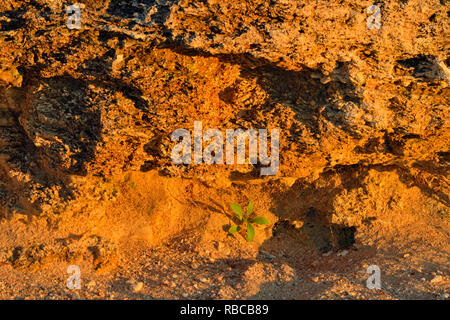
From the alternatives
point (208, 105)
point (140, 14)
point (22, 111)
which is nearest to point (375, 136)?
point (208, 105)

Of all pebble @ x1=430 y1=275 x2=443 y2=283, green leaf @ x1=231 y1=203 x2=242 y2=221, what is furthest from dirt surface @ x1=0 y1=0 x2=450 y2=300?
green leaf @ x1=231 y1=203 x2=242 y2=221

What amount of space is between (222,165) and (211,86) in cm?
105

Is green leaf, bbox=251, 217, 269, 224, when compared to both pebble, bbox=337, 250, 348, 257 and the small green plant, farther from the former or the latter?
pebble, bbox=337, 250, 348, 257

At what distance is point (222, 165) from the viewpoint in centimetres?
489

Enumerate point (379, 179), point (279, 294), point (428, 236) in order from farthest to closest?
1. point (379, 179)
2. point (428, 236)
3. point (279, 294)

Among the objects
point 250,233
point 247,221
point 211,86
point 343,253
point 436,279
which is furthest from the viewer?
point 247,221

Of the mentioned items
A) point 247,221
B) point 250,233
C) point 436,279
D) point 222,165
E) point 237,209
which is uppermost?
point 222,165

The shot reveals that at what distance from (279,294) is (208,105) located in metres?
2.19

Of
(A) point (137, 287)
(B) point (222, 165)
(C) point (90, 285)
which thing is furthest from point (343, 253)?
(C) point (90, 285)

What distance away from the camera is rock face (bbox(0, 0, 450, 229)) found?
3756 mm

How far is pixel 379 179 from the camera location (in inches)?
208

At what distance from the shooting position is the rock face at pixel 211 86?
3.76m

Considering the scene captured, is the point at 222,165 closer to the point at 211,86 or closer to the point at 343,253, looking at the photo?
the point at 211,86
